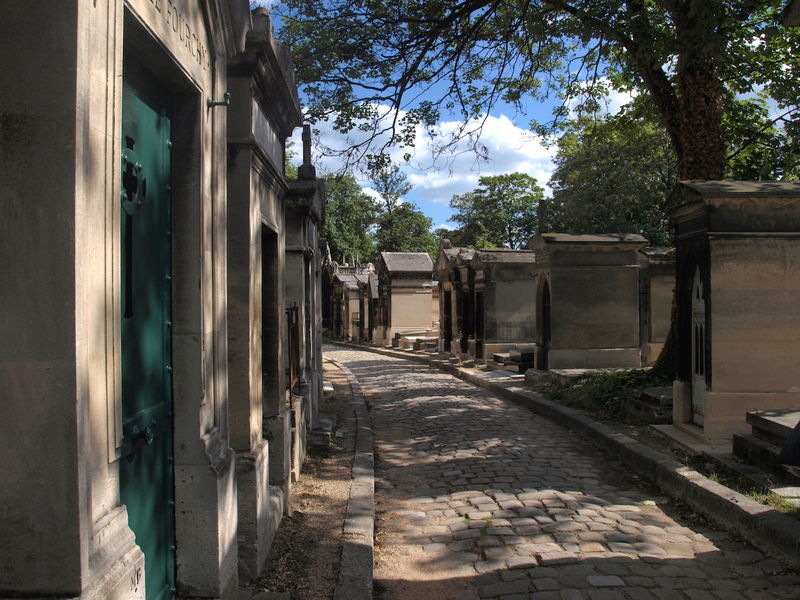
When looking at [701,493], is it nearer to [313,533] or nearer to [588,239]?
[313,533]

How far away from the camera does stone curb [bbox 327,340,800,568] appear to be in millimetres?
4320

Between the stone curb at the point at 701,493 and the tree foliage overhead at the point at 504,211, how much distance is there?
4572 cm

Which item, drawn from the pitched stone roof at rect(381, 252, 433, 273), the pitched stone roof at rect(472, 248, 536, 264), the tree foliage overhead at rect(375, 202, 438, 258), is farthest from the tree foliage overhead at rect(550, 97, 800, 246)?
the tree foliage overhead at rect(375, 202, 438, 258)

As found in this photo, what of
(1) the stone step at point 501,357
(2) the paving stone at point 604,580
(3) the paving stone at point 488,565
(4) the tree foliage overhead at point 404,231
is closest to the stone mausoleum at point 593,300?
(1) the stone step at point 501,357

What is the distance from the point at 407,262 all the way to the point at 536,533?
71.8 ft

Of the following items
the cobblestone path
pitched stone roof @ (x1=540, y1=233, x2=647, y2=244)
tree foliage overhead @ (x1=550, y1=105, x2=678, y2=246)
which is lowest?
the cobblestone path

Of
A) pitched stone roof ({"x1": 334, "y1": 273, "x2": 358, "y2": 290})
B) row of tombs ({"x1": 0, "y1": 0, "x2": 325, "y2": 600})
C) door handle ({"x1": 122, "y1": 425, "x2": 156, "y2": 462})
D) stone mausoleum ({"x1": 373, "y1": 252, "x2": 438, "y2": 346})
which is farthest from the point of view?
pitched stone roof ({"x1": 334, "y1": 273, "x2": 358, "y2": 290})

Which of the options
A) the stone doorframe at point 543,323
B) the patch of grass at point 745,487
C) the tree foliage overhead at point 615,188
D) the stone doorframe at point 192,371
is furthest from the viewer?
the tree foliage overhead at point 615,188

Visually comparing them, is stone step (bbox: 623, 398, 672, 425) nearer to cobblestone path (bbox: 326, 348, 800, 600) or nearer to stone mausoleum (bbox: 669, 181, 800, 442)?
cobblestone path (bbox: 326, 348, 800, 600)

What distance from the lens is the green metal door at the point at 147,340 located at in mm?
2594

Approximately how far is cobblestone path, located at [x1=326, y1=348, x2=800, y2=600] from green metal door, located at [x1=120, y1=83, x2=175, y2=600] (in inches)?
62.6

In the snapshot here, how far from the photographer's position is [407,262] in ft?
86.9

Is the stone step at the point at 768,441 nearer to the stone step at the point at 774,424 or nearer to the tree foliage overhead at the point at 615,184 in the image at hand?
the stone step at the point at 774,424

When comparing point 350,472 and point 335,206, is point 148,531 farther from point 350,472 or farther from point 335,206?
point 335,206
